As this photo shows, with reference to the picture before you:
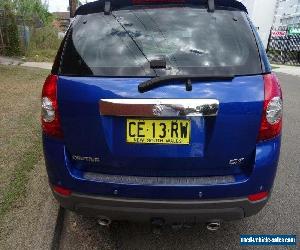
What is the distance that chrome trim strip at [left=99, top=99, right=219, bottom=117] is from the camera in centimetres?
226

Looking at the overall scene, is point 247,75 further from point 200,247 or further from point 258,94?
point 200,247

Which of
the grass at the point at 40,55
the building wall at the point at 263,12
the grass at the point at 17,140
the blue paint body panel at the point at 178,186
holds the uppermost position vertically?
the blue paint body panel at the point at 178,186

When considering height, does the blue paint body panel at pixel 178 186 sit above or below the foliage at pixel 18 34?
above

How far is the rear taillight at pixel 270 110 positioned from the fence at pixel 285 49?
104 ft

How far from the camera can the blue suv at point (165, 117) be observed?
90.9 inches

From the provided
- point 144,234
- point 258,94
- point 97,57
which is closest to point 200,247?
point 144,234

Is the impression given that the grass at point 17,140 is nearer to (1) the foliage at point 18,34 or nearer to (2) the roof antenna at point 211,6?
(2) the roof antenna at point 211,6

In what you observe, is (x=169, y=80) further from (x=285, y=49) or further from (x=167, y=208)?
(x=285, y=49)

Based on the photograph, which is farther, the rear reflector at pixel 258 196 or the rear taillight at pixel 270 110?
the rear reflector at pixel 258 196

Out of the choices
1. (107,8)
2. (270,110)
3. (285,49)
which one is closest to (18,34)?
(107,8)

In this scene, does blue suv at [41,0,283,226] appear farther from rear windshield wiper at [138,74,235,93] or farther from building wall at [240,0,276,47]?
building wall at [240,0,276,47]

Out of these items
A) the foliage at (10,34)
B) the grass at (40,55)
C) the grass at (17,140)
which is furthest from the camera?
the grass at (40,55)

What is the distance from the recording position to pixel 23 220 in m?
3.23

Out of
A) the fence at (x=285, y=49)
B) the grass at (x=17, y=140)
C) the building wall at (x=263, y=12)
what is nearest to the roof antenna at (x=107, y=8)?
the grass at (x=17, y=140)
